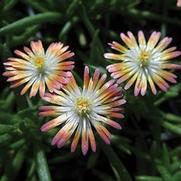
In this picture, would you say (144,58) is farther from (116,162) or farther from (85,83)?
(116,162)

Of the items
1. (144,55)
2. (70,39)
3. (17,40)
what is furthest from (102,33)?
(144,55)

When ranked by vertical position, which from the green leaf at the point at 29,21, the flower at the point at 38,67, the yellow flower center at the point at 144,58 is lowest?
the flower at the point at 38,67

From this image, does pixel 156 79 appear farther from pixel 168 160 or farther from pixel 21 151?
pixel 21 151

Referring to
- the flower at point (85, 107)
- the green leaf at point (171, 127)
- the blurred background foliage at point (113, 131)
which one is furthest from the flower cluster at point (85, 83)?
the green leaf at point (171, 127)

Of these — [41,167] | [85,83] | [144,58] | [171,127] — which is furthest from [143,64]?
[41,167]

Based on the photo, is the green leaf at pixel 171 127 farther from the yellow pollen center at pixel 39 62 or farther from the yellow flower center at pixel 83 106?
the yellow pollen center at pixel 39 62

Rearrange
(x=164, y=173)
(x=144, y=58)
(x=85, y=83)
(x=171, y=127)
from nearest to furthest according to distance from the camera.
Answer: (x=85, y=83), (x=144, y=58), (x=164, y=173), (x=171, y=127)
